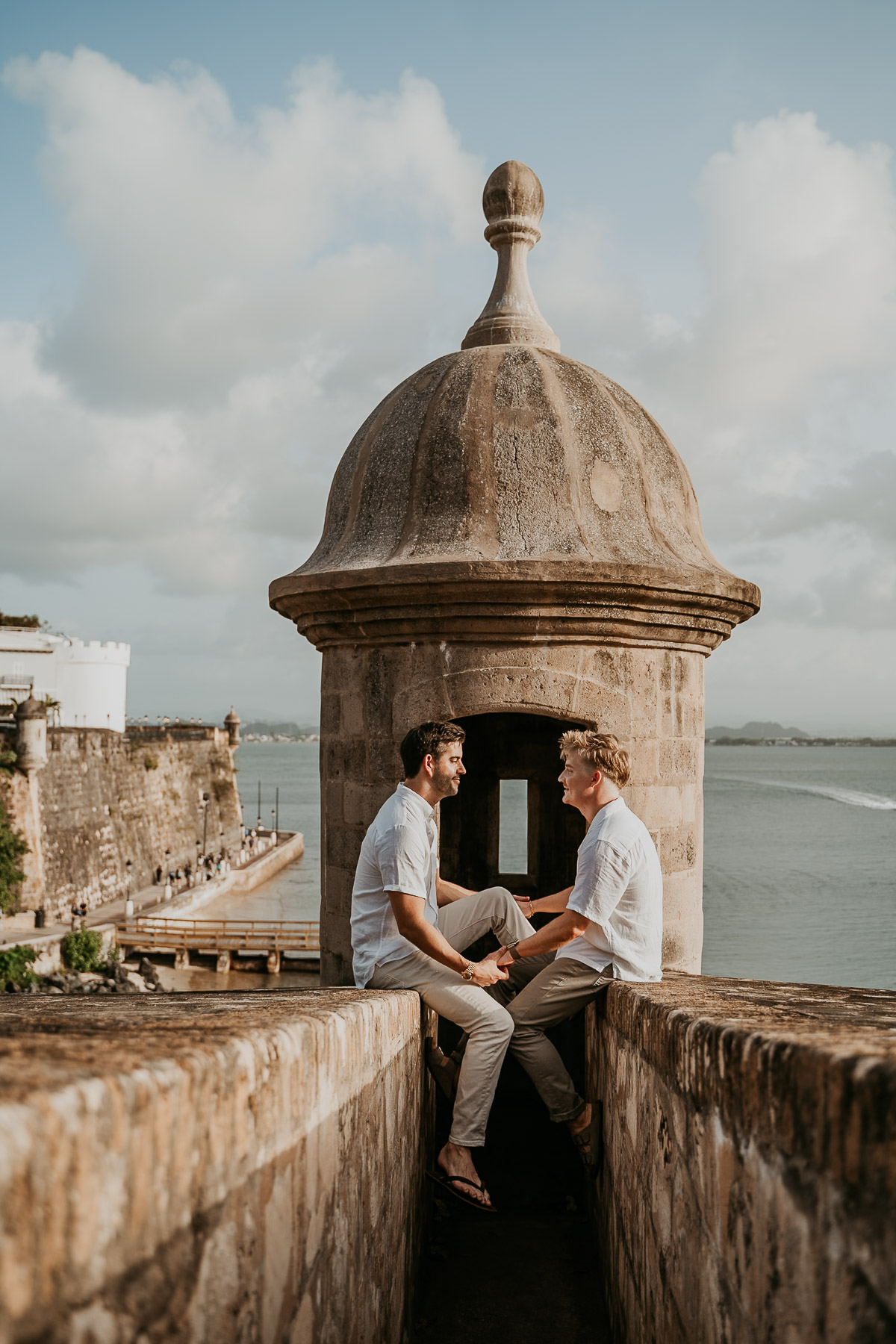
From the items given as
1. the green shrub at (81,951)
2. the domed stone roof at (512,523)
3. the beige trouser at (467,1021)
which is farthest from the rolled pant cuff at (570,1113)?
the green shrub at (81,951)

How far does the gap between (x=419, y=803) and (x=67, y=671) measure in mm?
36001

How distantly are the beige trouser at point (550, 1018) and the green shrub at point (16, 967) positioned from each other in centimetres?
1703

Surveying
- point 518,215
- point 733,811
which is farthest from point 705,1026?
point 733,811

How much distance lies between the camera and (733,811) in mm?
67062

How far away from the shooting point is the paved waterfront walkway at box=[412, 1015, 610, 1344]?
2.58m

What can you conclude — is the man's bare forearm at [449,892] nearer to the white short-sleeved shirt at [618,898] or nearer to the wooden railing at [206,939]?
the white short-sleeved shirt at [618,898]

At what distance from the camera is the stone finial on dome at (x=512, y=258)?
4863mm

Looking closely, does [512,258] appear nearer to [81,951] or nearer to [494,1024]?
[494,1024]

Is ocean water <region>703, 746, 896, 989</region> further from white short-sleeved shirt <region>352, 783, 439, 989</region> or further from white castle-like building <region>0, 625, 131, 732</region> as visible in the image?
white castle-like building <region>0, 625, 131, 732</region>

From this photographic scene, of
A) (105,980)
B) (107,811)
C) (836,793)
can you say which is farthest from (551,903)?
(836,793)

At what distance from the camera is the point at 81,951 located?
67.8ft

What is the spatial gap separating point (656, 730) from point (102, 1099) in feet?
11.2

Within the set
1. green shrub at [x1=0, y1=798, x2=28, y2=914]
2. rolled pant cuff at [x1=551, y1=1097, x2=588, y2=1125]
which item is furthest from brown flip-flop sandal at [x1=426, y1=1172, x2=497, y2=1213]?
green shrub at [x1=0, y1=798, x2=28, y2=914]

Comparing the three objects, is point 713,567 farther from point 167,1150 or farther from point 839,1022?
point 167,1150
